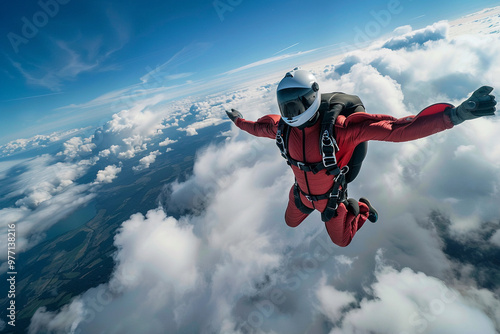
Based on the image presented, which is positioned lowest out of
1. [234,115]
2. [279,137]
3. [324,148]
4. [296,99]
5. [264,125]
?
[324,148]

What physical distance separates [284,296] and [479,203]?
478 ft

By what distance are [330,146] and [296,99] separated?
82 cm

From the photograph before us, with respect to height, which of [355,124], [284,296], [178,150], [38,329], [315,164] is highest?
[355,124]

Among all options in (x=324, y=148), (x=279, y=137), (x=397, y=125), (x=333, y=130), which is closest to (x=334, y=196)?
(x=324, y=148)

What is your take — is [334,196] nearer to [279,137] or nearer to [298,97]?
[279,137]

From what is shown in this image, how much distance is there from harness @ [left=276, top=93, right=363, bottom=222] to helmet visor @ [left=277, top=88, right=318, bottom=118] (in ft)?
0.95

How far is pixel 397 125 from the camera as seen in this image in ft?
7.16

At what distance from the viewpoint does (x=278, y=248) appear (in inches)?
5246

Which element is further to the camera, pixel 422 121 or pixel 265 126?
pixel 265 126

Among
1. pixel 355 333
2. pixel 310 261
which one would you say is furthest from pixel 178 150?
pixel 355 333

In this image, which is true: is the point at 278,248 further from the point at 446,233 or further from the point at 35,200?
the point at 35,200

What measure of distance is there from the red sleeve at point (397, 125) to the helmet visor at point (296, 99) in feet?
1.77

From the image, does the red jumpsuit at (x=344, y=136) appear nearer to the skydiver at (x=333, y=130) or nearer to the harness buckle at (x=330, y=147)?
the skydiver at (x=333, y=130)

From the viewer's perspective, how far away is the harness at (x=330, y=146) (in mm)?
2674
